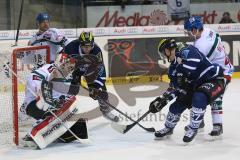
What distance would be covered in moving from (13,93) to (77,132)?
58 centimetres

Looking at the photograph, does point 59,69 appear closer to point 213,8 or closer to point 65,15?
point 65,15

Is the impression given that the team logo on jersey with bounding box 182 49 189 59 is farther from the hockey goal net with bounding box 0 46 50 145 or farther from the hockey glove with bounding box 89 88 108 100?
the hockey goal net with bounding box 0 46 50 145

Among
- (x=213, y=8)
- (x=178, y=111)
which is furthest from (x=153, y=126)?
(x=213, y=8)

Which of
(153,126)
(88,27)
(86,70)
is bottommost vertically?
(153,126)

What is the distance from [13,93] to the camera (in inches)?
170

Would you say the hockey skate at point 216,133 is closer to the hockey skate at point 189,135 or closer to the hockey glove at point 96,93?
the hockey skate at point 189,135

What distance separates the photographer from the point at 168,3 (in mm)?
8438

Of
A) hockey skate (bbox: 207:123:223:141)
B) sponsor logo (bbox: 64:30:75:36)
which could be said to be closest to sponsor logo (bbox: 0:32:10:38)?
sponsor logo (bbox: 64:30:75:36)

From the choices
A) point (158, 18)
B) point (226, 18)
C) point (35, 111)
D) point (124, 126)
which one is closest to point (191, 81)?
point (124, 126)

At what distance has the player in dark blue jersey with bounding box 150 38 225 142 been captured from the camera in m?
4.05

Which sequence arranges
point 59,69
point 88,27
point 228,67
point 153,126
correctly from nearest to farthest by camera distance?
point 59,69, point 228,67, point 153,126, point 88,27

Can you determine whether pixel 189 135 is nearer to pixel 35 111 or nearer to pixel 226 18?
pixel 35 111

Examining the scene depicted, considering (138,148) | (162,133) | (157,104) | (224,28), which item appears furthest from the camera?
(224,28)

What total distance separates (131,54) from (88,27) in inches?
33.9
